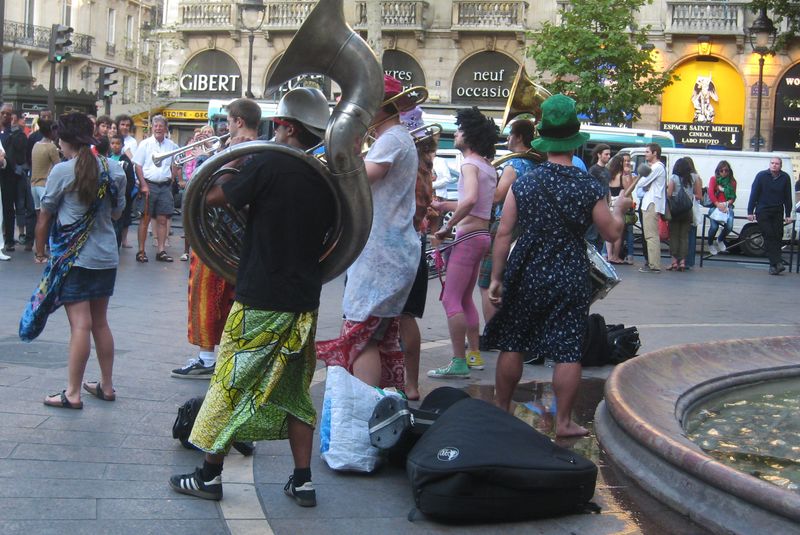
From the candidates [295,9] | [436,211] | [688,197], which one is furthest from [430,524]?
[295,9]

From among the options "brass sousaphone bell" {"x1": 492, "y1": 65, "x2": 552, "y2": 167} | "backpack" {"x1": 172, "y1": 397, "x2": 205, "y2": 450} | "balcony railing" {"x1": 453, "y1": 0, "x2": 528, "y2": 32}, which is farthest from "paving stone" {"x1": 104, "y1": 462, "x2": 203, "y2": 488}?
"balcony railing" {"x1": 453, "y1": 0, "x2": 528, "y2": 32}

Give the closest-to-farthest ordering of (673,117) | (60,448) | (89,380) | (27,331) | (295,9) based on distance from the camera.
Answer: (60,448) → (27,331) → (89,380) → (673,117) → (295,9)

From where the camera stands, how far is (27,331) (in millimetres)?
6039

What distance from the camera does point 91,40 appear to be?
54.5m

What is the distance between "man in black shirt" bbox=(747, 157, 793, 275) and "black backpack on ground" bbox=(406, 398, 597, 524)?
13713 millimetres

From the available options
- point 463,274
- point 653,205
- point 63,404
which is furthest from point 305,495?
point 653,205

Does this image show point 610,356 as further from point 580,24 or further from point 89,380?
point 580,24

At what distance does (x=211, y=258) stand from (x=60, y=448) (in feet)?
3.83

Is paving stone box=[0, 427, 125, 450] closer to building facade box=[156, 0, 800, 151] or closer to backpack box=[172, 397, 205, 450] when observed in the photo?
backpack box=[172, 397, 205, 450]

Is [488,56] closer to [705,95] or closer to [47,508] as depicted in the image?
[705,95]

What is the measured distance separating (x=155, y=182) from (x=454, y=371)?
820 cm

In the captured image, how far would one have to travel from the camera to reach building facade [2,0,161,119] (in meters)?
52.0

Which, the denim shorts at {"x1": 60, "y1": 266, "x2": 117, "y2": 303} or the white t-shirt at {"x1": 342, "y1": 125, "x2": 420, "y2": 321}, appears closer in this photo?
the white t-shirt at {"x1": 342, "y1": 125, "x2": 420, "y2": 321}

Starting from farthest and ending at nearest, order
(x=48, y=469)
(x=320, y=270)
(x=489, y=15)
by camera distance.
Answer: (x=489, y=15) → (x=48, y=469) → (x=320, y=270)
